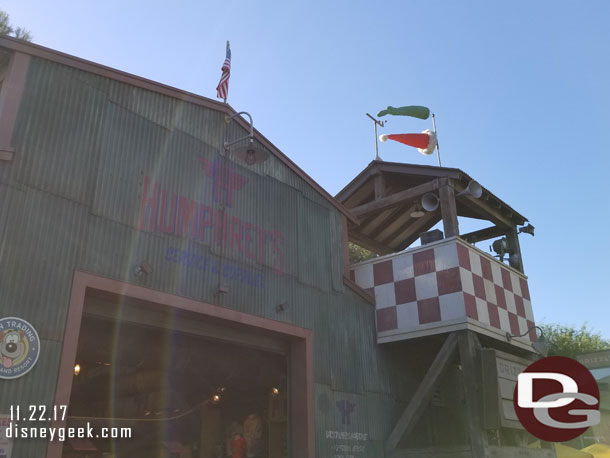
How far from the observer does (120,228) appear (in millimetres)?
7703

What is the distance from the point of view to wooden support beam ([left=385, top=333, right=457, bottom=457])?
34.8ft

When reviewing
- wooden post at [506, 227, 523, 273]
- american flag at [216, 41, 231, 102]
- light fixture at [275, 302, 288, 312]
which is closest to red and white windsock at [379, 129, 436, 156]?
wooden post at [506, 227, 523, 273]

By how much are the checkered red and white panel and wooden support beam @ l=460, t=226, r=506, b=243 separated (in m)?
1.36

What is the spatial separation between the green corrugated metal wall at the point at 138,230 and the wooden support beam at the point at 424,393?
411 mm

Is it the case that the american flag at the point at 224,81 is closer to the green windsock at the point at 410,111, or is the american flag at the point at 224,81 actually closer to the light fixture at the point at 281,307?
the light fixture at the point at 281,307

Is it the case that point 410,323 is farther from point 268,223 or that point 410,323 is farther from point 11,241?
point 11,241

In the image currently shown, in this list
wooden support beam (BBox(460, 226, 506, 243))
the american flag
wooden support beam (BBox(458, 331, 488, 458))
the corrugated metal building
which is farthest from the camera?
wooden support beam (BBox(460, 226, 506, 243))

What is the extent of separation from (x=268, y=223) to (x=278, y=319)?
5.94 feet

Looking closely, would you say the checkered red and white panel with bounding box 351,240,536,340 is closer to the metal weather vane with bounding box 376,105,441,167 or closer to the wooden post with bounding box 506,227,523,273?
the wooden post with bounding box 506,227,523,273

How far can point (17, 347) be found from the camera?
20.1 ft

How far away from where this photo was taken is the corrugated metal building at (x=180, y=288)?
680cm

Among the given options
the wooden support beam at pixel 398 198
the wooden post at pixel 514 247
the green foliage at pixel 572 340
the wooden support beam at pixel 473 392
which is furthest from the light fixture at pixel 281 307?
the green foliage at pixel 572 340

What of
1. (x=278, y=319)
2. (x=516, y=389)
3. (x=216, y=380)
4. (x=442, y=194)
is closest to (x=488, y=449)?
(x=516, y=389)

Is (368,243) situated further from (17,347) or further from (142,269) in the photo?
(17,347)
